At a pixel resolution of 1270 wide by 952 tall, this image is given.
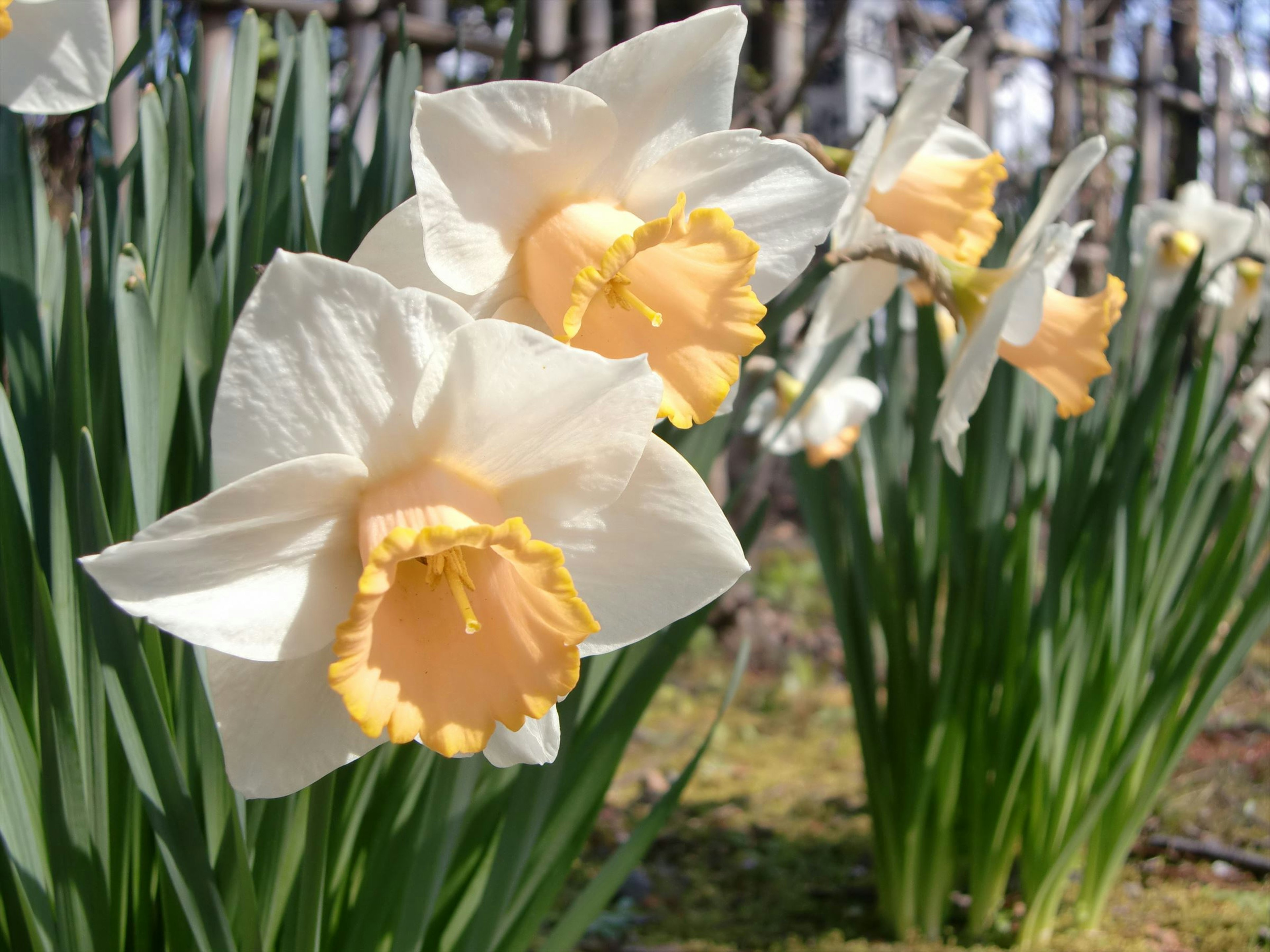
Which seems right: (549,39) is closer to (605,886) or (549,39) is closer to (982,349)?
(982,349)

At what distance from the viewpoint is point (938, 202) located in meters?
1.05

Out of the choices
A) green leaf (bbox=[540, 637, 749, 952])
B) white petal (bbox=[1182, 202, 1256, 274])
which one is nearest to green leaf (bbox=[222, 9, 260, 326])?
green leaf (bbox=[540, 637, 749, 952])

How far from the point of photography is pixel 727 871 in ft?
6.57

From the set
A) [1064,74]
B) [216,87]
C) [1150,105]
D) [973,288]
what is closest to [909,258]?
[973,288]

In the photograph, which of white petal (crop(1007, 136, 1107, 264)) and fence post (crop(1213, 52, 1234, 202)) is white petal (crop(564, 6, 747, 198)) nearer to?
Result: white petal (crop(1007, 136, 1107, 264))

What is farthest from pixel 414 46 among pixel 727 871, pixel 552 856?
pixel 727 871

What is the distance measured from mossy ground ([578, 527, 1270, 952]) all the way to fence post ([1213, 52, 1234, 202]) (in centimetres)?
303

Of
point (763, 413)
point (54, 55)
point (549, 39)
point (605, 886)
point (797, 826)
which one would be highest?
point (54, 55)

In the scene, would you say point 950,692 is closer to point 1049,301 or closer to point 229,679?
point 1049,301

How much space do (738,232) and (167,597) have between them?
39 centimetres

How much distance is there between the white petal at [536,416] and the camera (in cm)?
54

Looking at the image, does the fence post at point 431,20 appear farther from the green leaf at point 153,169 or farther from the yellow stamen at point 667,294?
the yellow stamen at point 667,294

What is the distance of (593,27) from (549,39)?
15cm

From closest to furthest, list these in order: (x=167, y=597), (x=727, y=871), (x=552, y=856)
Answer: (x=167, y=597)
(x=552, y=856)
(x=727, y=871)
